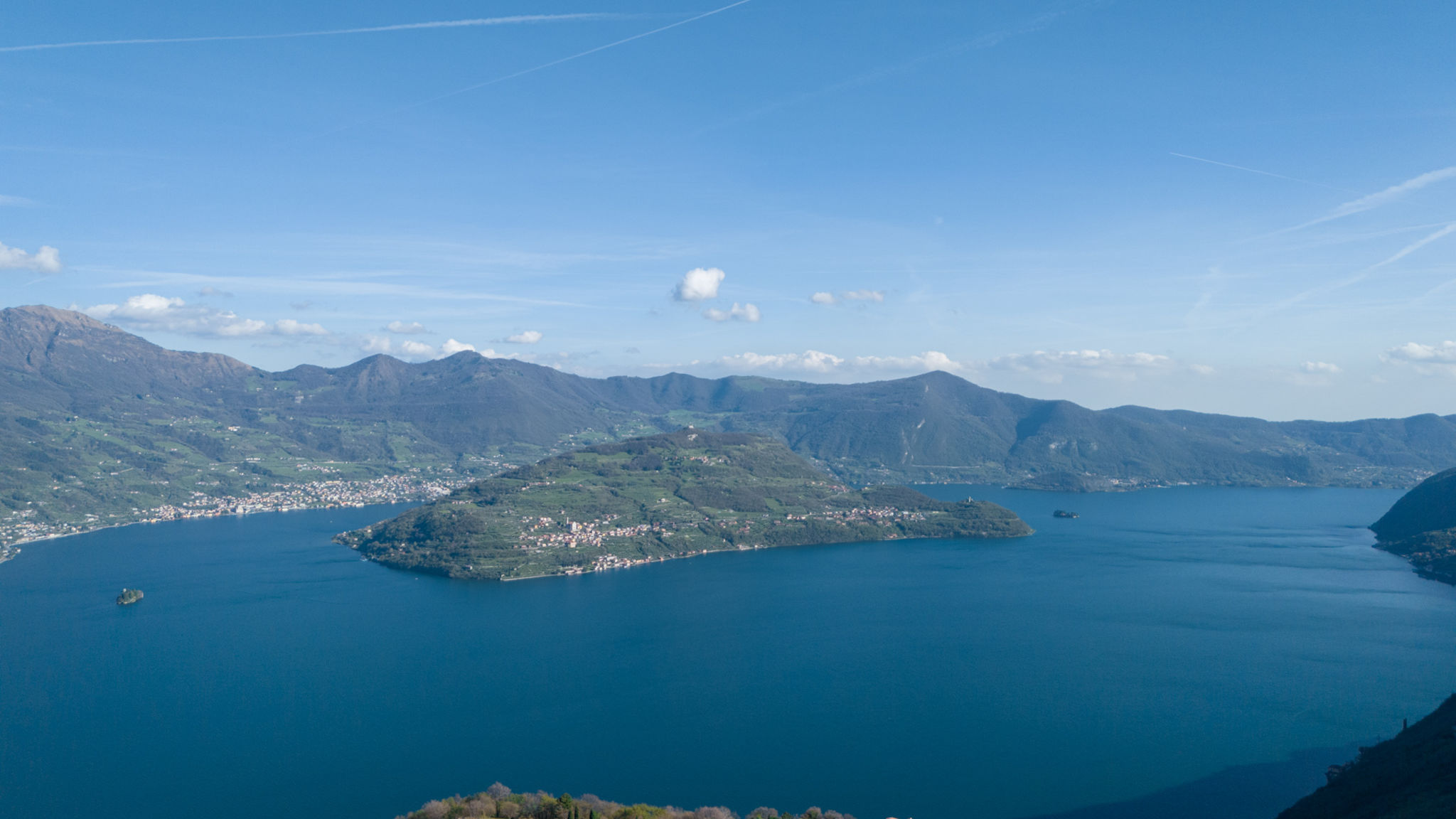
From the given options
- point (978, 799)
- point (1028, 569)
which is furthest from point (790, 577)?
point (978, 799)

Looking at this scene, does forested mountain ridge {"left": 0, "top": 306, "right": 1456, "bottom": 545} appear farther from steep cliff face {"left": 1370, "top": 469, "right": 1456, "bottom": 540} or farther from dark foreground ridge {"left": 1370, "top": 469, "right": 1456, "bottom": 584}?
dark foreground ridge {"left": 1370, "top": 469, "right": 1456, "bottom": 584}

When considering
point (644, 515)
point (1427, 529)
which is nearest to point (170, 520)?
point (644, 515)

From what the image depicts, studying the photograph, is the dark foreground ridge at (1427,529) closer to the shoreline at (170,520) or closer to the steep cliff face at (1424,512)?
the steep cliff face at (1424,512)

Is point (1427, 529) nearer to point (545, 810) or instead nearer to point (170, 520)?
point (545, 810)

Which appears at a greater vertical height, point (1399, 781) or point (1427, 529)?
point (1427, 529)

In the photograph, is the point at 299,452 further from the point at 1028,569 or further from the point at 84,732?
the point at 1028,569
